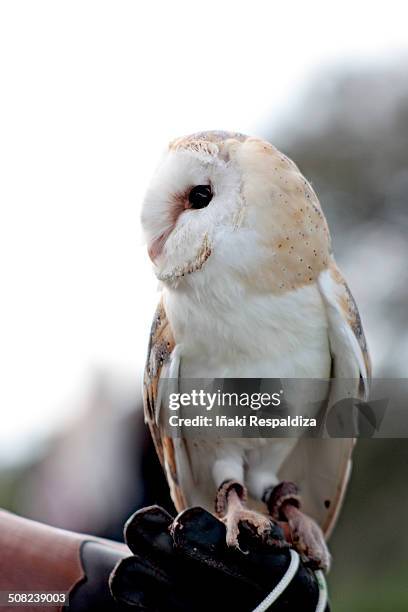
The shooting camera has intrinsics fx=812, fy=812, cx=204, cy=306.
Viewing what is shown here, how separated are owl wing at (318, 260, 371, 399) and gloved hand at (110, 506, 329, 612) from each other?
0.36m

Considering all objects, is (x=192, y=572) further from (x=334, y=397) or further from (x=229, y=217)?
(x=229, y=217)

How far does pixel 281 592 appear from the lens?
45.9 inches

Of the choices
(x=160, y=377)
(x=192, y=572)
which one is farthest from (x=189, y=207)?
(x=192, y=572)

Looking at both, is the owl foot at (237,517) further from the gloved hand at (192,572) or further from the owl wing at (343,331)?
the owl wing at (343,331)

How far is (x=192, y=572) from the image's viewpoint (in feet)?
3.80

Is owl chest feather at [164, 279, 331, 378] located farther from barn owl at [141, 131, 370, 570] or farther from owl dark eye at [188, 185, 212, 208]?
owl dark eye at [188, 185, 212, 208]

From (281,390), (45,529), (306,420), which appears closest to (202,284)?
(281,390)

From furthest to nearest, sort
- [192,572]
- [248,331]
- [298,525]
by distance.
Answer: [298,525], [248,331], [192,572]

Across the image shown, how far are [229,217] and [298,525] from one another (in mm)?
545

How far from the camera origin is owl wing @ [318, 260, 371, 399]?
1.34 meters

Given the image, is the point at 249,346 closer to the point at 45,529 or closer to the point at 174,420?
the point at 174,420

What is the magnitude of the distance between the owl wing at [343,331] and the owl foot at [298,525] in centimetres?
22

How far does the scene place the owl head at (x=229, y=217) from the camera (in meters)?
1.24

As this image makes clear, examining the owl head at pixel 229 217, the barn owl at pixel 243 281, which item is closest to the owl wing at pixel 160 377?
the barn owl at pixel 243 281
